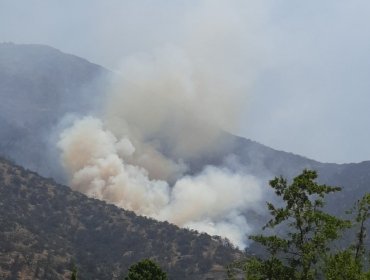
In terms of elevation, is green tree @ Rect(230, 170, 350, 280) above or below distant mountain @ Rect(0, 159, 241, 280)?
below

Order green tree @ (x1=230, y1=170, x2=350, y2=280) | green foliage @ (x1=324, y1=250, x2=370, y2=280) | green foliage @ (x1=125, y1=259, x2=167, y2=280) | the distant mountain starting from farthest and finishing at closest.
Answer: the distant mountain → green foliage @ (x1=125, y1=259, x2=167, y2=280) → green tree @ (x1=230, y1=170, x2=350, y2=280) → green foliage @ (x1=324, y1=250, x2=370, y2=280)

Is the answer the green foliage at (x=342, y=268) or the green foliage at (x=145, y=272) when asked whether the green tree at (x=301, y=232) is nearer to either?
the green foliage at (x=342, y=268)

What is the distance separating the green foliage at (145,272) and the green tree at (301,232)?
83.7 feet

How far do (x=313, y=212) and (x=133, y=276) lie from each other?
28.9 meters

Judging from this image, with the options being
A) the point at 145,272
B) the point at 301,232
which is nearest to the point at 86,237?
the point at 145,272

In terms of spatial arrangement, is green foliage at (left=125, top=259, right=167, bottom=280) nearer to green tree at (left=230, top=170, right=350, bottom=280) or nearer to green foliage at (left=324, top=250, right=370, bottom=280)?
green tree at (left=230, top=170, right=350, bottom=280)

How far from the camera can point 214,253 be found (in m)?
136

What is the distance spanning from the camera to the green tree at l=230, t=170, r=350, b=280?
26.9m

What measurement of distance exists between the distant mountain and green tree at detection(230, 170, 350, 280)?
3155 inches

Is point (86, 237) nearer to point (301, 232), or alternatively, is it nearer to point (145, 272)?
point (145, 272)

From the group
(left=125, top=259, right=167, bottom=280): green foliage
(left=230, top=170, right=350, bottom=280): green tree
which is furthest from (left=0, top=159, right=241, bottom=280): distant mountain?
(left=230, top=170, right=350, bottom=280): green tree

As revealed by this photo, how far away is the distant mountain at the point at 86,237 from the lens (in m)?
114

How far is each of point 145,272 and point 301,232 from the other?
29.0 metres

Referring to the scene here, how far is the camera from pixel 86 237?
467 ft
